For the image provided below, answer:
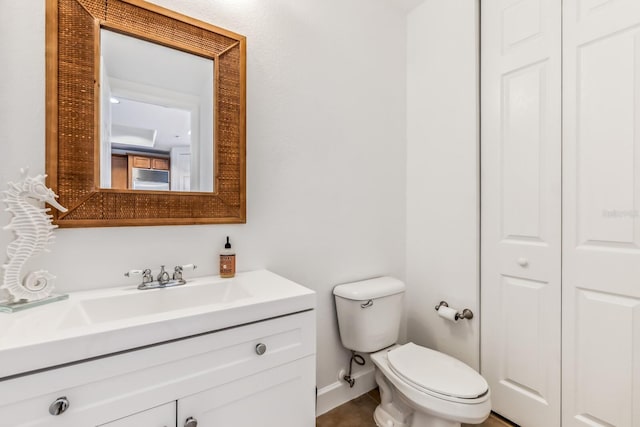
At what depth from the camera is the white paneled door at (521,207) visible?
1.42m

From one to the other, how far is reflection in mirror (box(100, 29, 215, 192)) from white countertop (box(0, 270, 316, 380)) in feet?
1.39

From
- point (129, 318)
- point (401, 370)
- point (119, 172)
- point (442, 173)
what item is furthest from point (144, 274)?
point (442, 173)

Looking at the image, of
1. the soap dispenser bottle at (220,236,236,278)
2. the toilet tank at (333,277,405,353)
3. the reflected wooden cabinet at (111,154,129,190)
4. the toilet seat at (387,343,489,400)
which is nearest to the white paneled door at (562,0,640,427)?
the toilet seat at (387,343,489,400)

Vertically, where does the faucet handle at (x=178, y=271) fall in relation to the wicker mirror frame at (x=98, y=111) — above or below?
below

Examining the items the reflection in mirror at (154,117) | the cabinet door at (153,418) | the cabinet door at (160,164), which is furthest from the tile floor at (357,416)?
the cabinet door at (160,164)

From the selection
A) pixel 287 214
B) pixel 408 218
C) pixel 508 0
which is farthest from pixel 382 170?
pixel 508 0

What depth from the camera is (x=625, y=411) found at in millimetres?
1218

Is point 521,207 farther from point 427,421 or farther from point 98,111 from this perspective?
point 98,111

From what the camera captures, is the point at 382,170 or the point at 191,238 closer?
the point at 191,238

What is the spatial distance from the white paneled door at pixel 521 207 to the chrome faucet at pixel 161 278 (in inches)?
60.8

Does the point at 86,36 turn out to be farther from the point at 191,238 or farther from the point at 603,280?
the point at 603,280

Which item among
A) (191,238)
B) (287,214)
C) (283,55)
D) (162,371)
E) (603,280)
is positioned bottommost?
(162,371)

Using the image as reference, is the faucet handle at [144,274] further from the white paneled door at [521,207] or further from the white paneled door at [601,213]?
the white paneled door at [601,213]

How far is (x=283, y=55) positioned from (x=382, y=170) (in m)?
0.88
